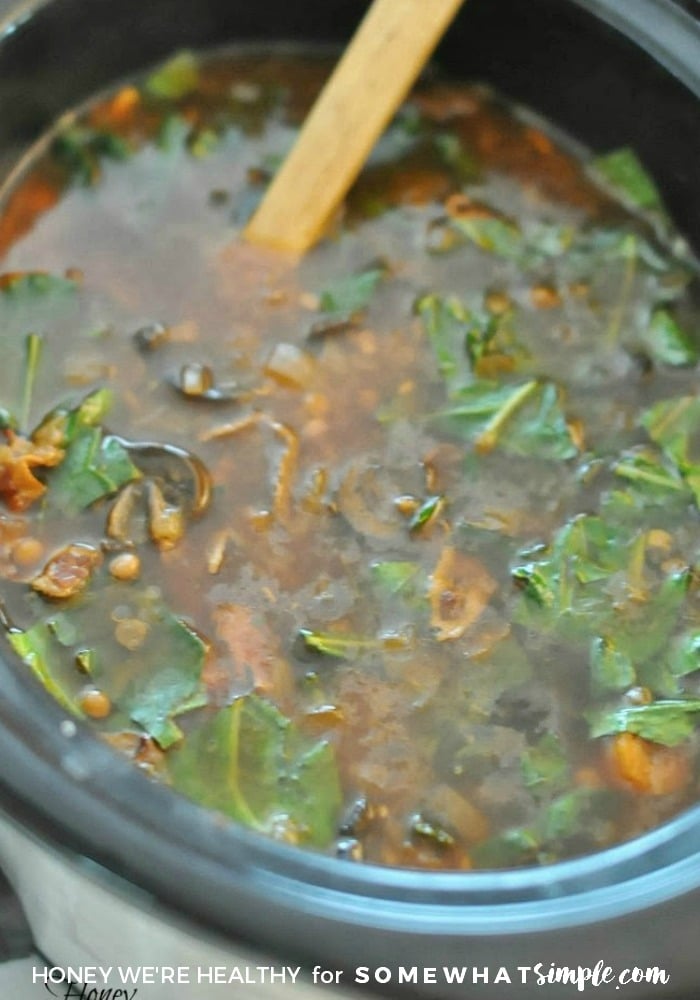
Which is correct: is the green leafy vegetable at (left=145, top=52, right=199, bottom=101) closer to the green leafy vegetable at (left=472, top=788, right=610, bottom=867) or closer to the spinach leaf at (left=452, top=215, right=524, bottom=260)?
the spinach leaf at (left=452, top=215, right=524, bottom=260)

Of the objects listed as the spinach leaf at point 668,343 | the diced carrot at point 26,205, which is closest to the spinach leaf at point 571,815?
the spinach leaf at point 668,343

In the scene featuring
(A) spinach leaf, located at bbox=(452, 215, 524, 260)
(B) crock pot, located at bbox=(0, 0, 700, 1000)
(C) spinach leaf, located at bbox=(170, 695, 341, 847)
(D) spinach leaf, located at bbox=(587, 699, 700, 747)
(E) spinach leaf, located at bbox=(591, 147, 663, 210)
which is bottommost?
(C) spinach leaf, located at bbox=(170, 695, 341, 847)

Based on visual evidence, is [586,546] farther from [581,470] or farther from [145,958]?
[145,958]

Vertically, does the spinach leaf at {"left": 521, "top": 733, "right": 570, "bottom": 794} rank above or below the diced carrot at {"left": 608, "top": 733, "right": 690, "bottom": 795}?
below

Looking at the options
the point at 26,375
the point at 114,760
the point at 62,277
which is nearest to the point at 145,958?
the point at 114,760

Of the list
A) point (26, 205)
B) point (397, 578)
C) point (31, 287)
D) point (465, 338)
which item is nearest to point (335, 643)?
point (397, 578)

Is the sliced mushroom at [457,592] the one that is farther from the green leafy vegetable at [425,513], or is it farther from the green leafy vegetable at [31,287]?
the green leafy vegetable at [31,287]

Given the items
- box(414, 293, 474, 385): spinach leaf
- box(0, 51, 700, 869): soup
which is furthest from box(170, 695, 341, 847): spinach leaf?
box(414, 293, 474, 385): spinach leaf
